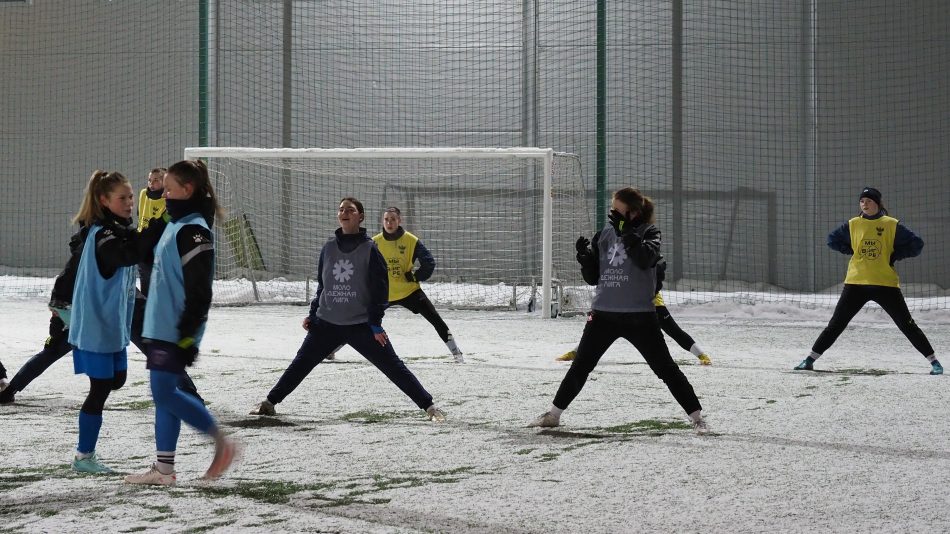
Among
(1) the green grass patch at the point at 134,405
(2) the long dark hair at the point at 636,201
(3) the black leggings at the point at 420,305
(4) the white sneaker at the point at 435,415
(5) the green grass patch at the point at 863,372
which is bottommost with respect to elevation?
(5) the green grass patch at the point at 863,372

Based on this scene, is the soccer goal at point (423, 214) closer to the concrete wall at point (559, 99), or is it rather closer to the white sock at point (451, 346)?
the concrete wall at point (559, 99)

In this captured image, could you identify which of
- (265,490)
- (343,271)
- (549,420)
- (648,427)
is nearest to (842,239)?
(648,427)

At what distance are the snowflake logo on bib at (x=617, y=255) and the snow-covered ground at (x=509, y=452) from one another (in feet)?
3.20

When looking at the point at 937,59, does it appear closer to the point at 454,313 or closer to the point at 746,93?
the point at 746,93

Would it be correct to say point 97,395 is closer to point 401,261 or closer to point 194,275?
point 194,275

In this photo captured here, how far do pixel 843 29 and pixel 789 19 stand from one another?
935 mm

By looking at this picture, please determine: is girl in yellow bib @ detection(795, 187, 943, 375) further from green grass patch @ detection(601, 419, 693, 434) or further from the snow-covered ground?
green grass patch @ detection(601, 419, 693, 434)

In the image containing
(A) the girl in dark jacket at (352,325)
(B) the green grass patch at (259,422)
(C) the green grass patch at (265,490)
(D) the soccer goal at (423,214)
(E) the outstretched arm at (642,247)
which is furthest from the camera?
(D) the soccer goal at (423,214)

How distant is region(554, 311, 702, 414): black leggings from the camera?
6398mm

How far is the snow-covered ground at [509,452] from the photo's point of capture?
14.3 ft

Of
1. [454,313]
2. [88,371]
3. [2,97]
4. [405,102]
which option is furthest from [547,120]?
[88,371]

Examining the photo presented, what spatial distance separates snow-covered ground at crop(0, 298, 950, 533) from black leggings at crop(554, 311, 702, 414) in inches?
8.9

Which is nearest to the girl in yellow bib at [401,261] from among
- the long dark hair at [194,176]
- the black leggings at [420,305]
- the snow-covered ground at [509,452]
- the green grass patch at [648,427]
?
the black leggings at [420,305]

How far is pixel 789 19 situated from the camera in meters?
19.8
